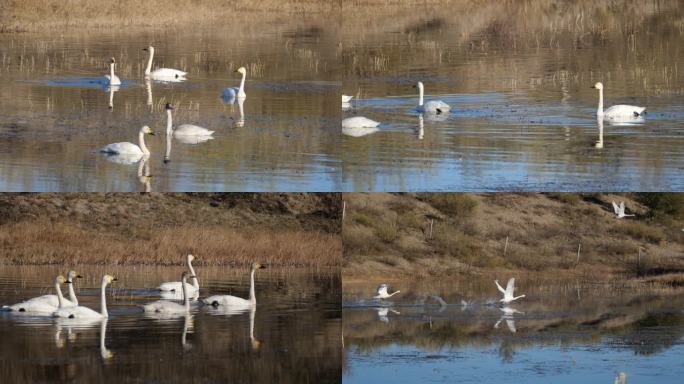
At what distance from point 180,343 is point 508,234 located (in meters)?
11.4

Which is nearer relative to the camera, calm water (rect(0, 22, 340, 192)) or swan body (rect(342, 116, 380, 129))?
calm water (rect(0, 22, 340, 192))

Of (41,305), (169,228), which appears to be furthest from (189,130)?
(169,228)

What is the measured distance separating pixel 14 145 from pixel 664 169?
345 inches

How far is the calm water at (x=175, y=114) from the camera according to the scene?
1560cm

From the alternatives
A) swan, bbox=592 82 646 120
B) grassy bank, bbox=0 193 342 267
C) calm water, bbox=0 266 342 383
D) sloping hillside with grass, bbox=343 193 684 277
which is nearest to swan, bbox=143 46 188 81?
grassy bank, bbox=0 193 342 267

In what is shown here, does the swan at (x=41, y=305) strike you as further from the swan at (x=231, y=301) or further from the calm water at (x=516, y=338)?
the calm water at (x=516, y=338)

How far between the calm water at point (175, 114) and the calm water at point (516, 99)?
2.44 ft

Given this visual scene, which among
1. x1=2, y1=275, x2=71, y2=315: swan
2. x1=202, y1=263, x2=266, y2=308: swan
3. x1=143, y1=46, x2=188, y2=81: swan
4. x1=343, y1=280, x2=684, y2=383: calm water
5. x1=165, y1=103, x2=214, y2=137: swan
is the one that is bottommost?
x1=343, y1=280, x2=684, y2=383: calm water

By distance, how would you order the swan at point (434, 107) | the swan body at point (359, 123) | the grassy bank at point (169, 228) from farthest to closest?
1. the grassy bank at point (169, 228)
2. the swan at point (434, 107)
3. the swan body at point (359, 123)

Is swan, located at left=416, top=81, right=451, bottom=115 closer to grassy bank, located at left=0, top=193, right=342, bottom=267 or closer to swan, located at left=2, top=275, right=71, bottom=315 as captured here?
grassy bank, located at left=0, top=193, right=342, bottom=267

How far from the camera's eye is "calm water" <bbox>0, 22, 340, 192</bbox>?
614 inches

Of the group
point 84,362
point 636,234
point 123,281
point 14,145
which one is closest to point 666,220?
point 636,234

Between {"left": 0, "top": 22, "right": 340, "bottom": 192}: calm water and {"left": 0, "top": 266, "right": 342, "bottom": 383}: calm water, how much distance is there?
1628 millimetres

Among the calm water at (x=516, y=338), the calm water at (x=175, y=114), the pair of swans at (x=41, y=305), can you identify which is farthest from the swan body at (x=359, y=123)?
the pair of swans at (x=41, y=305)
